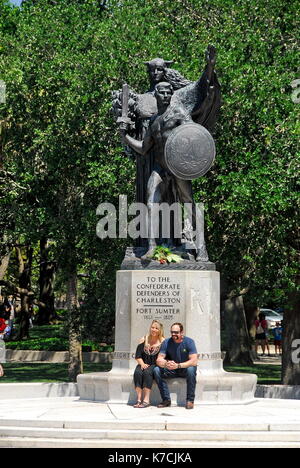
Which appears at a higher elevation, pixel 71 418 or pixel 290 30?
pixel 290 30

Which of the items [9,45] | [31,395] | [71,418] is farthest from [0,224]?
[71,418]

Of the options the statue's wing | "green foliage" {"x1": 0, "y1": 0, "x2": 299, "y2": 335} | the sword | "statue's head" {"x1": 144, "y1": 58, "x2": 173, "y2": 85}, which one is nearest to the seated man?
the statue's wing

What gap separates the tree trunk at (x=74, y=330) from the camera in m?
27.4

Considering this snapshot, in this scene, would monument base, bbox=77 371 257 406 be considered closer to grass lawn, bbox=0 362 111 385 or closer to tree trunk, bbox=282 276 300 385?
tree trunk, bbox=282 276 300 385

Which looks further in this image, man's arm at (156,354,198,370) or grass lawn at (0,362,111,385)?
grass lawn at (0,362,111,385)

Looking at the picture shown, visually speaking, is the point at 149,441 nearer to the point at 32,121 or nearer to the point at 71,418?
the point at 71,418

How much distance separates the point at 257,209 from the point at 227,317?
478 inches

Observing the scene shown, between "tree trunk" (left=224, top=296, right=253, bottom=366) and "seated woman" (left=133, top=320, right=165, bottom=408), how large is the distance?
62.4ft

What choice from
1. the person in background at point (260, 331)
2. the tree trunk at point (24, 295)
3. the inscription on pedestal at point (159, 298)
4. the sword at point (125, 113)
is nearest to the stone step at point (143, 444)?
the inscription on pedestal at point (159, 298)

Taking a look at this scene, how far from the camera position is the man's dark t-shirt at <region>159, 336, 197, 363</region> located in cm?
1493

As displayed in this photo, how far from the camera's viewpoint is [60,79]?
26.0m

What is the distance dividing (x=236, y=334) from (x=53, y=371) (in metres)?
7.20

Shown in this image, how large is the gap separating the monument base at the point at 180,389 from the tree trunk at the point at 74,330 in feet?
36.3

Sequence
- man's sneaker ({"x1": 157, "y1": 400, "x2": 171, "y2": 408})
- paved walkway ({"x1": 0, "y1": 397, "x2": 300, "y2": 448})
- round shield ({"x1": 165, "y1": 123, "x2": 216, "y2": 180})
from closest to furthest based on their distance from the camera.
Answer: paved walkway ({"x1": 0, "y1": 397, "x2": 300, "y2": 448}) → man's sneaker ({"x1": 157, "y1": 400, "x2": 171, "y2": 408}) → round shield ({"x1": 165, "y1": 123, "x2": 216, "y2": 180})
